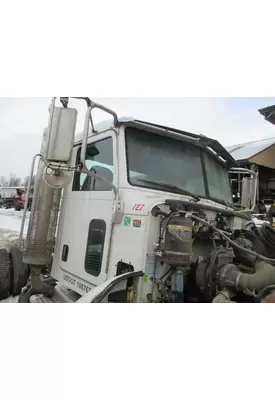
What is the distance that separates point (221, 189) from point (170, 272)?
54.5 inches

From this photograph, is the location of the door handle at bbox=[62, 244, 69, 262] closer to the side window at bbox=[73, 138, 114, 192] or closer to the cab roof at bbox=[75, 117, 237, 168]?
the side window at bbox=[73, 138, 114, 192]

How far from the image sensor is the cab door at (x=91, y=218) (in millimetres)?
2666

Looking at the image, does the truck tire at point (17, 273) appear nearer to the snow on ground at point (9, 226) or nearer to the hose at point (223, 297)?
the snow on ground at point (9, 226)

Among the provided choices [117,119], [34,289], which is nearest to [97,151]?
[117,119]

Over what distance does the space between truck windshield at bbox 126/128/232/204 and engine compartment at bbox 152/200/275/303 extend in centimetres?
31

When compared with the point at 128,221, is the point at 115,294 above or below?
below

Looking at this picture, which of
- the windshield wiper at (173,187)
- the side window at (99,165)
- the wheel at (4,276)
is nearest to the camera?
the windshield wiper at (173,187)

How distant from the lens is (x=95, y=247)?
9.09 ft

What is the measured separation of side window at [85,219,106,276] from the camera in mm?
2684

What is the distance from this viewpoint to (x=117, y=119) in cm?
260

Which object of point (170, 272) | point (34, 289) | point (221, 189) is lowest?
point (34, 289)

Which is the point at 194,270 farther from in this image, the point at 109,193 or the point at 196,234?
the point at 109,193

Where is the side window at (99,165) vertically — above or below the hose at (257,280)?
above

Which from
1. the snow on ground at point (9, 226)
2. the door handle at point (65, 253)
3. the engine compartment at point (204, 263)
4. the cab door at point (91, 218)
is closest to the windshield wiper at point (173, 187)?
the engine compartment at point (204, 263)
